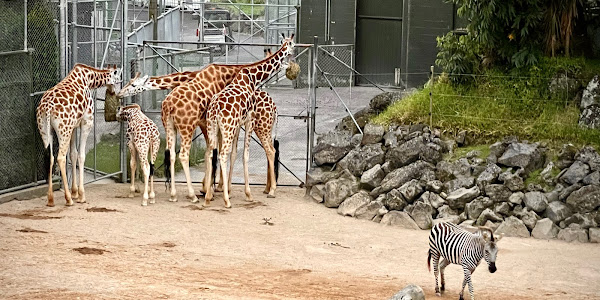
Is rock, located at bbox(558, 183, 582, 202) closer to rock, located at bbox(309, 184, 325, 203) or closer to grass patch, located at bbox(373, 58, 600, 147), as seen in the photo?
grass patch, located at bbox(373, 58, 600, 147)

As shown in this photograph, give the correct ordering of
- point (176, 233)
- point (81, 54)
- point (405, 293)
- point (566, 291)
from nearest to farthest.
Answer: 1. point (405, 293)
2. point (566, 291)
3. point (176, 233)
4. point (81, 54)

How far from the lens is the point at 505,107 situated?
18734 mm

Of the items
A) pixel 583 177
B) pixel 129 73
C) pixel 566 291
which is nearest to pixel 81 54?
pixel 129 73

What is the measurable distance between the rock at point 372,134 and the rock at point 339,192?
100cm

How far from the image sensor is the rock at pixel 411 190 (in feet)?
56.2

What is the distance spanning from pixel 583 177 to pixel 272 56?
6072 millimetres

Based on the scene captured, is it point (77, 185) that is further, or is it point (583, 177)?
point (77, 185)

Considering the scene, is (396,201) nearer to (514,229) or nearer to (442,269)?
(514,229)

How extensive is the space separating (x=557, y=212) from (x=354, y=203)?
350 centimetres

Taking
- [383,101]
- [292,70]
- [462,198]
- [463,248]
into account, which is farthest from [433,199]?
[463,248]

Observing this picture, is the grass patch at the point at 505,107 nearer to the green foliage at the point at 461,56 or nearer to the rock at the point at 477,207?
the green foliage at the point at 461,56

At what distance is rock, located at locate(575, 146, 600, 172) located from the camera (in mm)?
16797

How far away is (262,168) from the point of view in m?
21.6

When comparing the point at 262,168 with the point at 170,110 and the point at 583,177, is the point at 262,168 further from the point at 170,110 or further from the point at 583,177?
the point at 583,177
